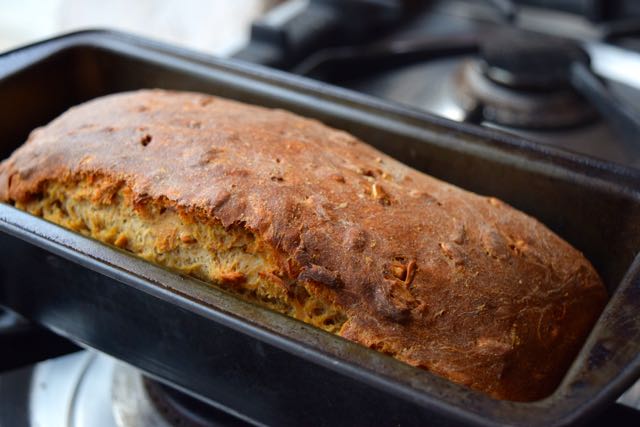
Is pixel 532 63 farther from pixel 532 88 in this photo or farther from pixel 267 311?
pixel 267 311

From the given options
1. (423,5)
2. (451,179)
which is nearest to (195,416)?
(451,179)

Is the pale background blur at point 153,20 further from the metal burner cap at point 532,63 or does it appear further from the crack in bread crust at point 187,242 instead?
the crack in bread crust at point 187,242

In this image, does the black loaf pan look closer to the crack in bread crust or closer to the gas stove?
the crack in bread crust

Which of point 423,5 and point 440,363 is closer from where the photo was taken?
point 440,363

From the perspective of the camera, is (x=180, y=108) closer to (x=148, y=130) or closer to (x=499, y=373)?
(x=148, y=130)

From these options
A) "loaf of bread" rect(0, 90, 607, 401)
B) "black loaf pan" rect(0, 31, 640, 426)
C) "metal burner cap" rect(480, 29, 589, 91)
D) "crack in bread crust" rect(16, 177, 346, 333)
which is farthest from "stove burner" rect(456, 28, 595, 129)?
"crack in bread crust" rect(16, 177, 346, 333)

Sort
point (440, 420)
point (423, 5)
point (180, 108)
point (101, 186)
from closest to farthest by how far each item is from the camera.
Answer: point (440, 420) < point (101, 186) < point (180, 108) < point (423, 5)

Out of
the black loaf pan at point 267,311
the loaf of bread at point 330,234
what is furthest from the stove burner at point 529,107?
the loaf of bread at point 330,234
